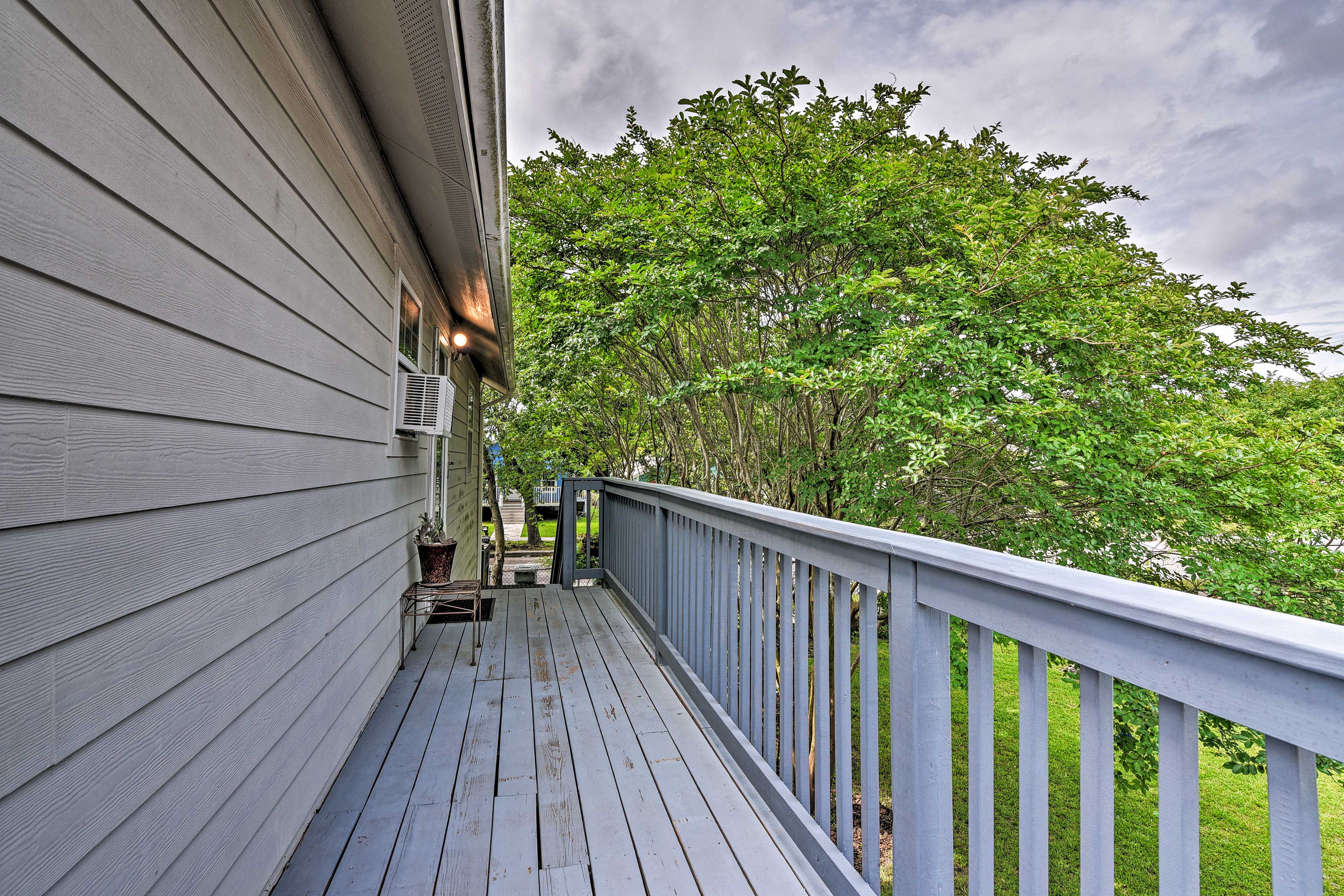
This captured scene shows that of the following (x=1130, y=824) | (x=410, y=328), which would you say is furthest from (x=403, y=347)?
(x=1130, y=824)

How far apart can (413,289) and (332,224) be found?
1.52m

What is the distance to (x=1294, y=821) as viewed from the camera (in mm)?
656

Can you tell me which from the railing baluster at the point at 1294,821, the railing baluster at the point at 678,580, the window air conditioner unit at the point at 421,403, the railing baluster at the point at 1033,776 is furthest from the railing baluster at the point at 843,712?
the window air conditioner unit at the point at 421,403

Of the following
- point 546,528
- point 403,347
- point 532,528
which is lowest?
point 546,528

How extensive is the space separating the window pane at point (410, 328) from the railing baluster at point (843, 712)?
8.79ft

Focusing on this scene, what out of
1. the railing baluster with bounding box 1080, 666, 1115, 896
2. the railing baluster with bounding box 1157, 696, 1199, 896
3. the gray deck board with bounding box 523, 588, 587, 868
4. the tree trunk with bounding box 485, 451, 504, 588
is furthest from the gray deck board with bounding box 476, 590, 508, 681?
the tree trunk with bounding box 485, 451, 504, 588

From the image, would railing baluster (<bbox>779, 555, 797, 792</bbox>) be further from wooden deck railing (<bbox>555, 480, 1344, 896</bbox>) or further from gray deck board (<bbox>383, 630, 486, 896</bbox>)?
gray deck board (<bbox>383, 630, 486, 896</bbox>)

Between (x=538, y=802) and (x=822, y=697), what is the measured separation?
40.5 inches

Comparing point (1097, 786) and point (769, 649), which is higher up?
point (1097, 786)

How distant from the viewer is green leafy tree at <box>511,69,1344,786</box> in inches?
139

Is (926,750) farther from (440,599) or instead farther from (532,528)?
(532,528)

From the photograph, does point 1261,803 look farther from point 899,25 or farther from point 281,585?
point 899,25

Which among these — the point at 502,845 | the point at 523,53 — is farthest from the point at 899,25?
the point at 502,845

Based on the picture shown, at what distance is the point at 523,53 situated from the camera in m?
7.22
